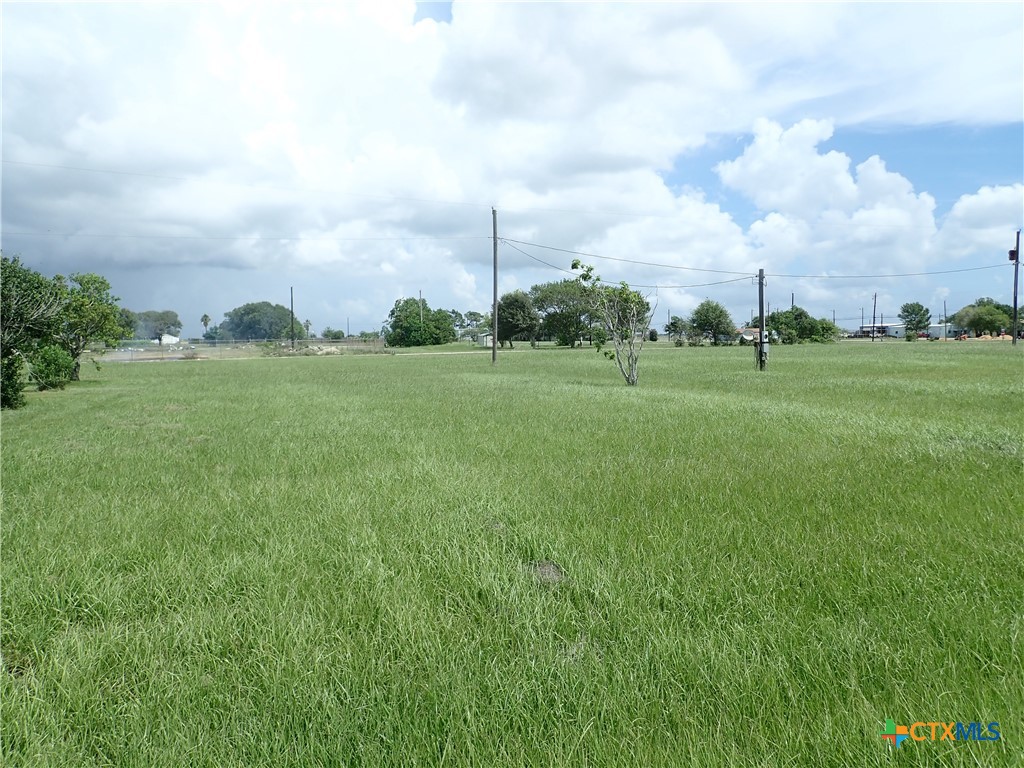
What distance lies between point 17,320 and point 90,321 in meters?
10.3

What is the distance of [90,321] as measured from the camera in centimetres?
2136

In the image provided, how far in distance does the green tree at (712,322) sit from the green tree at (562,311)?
13482 millimetres

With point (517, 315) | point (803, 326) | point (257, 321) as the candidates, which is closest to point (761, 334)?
point (517, 315)

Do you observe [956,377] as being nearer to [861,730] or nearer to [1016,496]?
[1016,496]

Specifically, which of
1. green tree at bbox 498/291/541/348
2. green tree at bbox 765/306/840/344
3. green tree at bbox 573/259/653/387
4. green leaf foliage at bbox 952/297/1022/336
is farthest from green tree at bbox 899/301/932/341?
green tree at bbox 573/259/653/387

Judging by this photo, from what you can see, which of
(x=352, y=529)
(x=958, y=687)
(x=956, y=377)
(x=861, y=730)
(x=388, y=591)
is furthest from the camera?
(x=956, y=377)

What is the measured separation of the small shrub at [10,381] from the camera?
42.6ft

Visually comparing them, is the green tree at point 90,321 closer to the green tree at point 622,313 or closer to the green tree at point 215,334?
the green tree at point 622,313

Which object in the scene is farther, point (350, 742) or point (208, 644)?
point (208, 644)

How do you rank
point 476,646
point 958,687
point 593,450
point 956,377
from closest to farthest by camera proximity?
point 958,687, point 476,646, point 593,450, point 956,377

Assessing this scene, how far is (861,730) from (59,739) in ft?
10.2

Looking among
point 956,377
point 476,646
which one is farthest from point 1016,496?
point 956,377

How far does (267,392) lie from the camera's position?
17406mm

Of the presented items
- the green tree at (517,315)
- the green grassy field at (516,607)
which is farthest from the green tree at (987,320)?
the green grassy field at (516,607)
